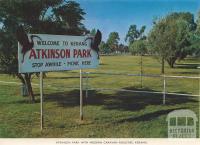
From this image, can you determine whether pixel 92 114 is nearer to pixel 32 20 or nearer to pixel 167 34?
pixel 32 20

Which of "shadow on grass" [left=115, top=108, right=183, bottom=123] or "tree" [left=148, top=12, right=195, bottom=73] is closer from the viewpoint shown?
"shadow on grass" [left=115, top=108, right=183, bottom=123]

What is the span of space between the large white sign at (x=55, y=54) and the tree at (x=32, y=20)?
8.79ft

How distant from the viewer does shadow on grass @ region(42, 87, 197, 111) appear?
1338 centimetres

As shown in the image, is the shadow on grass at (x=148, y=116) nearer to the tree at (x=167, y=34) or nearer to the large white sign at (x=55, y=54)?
the large white sign at (x=55, y=54)

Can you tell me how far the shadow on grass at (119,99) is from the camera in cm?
1338

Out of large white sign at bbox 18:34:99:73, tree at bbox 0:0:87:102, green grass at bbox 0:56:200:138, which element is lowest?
green grass at bbox 0:56:200:138

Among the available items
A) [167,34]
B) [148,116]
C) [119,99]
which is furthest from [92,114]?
[167,34]

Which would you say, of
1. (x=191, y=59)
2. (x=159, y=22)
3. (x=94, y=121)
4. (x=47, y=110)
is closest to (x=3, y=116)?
(x=47, y=110)

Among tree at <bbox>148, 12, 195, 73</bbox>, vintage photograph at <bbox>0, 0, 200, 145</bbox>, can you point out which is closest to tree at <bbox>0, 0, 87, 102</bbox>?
vintage photograph at <bbox>0, 0, 200, 145</bbox>

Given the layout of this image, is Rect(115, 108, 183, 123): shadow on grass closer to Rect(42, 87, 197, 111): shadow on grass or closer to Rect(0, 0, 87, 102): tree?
Rect(42, 87, 197, 111): shadow on grass

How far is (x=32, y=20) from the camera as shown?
13016 mm

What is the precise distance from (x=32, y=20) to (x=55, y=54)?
3536mm

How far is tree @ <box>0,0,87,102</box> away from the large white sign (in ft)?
8.79

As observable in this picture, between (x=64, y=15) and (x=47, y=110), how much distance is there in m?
3.03
